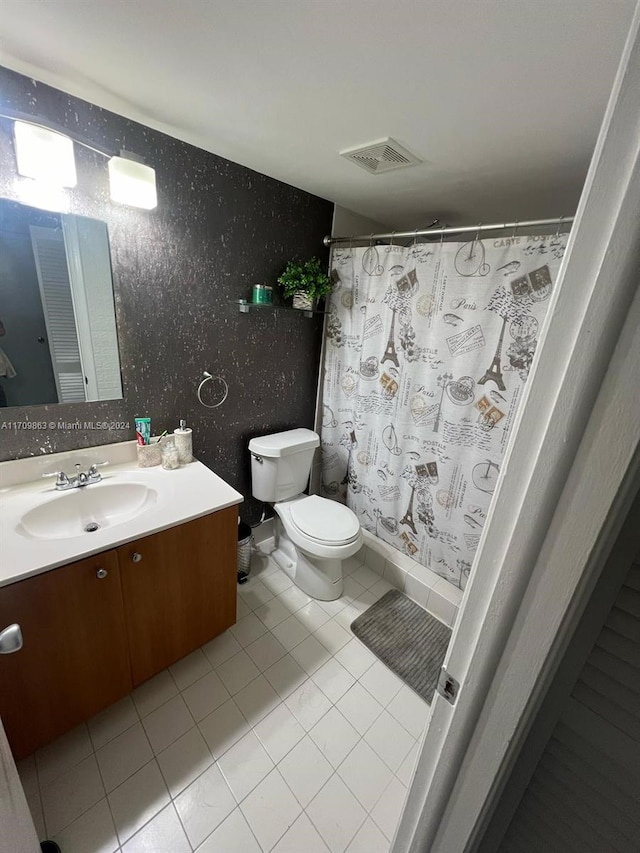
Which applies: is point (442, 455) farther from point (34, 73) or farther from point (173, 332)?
point (34, 73)

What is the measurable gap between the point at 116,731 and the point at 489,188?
8.62ft

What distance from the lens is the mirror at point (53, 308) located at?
113 cm

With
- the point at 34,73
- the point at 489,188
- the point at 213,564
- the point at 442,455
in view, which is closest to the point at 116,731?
the point at 213,564

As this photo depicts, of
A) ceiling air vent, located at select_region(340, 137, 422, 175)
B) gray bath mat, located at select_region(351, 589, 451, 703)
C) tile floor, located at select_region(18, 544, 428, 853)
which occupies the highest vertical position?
ceiling air vent, located at select_region(340, 137, 422, 175)

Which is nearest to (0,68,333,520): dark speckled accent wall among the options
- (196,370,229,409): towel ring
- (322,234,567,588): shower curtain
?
(196,370,229,409): towel ring

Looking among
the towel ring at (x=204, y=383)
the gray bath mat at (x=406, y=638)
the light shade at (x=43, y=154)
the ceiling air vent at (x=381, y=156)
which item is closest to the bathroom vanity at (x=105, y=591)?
the towel ring at (x=204, y=383)

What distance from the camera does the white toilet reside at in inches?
65.7

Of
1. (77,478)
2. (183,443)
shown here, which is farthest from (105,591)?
(183,443)

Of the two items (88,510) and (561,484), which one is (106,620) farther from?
(561,484)

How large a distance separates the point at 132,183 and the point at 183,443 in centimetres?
97

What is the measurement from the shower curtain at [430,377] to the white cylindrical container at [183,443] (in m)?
0.92

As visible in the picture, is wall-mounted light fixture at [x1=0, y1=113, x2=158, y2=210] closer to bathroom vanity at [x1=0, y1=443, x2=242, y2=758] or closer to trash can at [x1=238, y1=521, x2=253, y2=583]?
bathroom vanity at [x1=0, y1=443, x2=242, y2=758]

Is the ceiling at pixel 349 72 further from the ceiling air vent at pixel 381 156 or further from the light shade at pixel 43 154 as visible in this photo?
the light shade at pixel 43 154

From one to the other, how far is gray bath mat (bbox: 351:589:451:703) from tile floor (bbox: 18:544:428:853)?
6 centimetres
